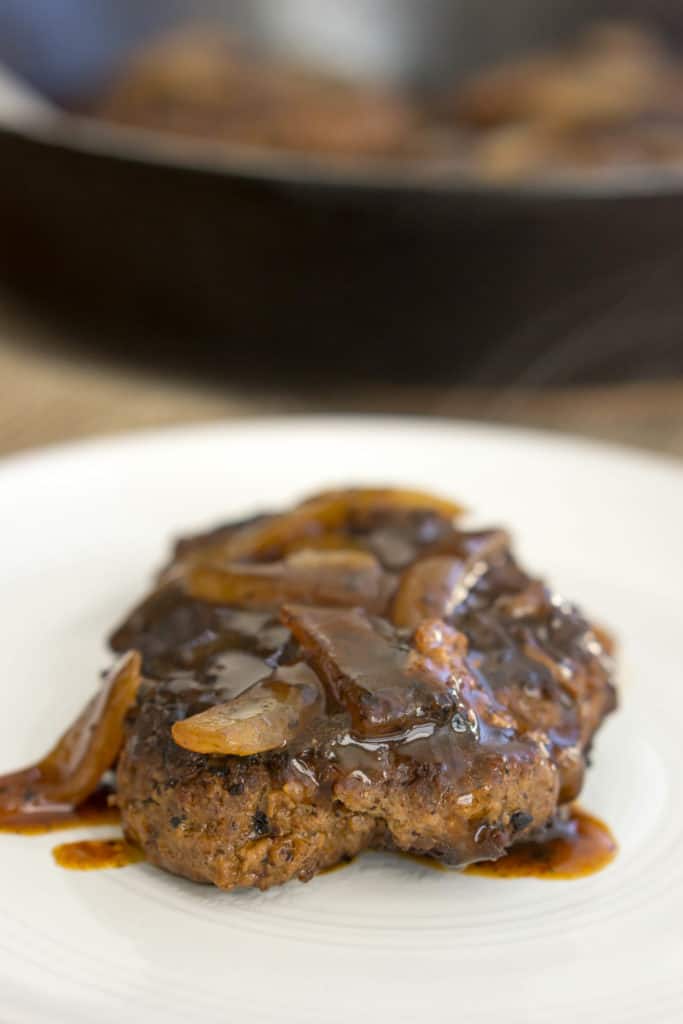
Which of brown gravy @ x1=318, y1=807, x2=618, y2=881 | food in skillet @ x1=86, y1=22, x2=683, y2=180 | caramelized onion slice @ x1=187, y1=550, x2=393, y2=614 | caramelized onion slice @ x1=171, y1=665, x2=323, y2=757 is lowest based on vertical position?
brown gravy @ x1=318, y1=807, x2=618, y2=881

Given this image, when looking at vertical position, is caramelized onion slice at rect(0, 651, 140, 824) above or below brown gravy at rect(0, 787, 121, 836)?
above

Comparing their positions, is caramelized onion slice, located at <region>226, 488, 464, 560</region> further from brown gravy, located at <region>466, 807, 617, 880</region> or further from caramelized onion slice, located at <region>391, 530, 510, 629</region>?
brown gravy, located at <region>466, 807, 617, 880</region>

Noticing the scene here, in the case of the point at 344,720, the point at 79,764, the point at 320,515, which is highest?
the point at 320,515

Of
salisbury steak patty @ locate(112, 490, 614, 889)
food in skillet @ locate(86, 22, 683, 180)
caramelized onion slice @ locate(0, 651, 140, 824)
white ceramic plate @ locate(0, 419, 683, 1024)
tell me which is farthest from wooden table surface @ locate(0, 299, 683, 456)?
caramelized onion slice @ locate(0, 651, 140, 824)

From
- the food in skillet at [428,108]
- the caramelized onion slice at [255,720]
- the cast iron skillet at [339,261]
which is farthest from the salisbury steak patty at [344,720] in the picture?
the food in skillet at [428,108]

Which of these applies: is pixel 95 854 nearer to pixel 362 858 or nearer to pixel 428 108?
pixel 362 858

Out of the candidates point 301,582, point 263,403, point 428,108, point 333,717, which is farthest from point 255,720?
point 428,108
